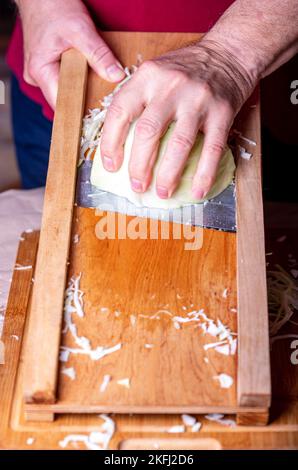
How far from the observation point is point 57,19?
1.75 metres

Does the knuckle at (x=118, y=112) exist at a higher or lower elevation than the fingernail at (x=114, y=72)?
lower

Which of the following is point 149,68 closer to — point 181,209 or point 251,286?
point 181,209

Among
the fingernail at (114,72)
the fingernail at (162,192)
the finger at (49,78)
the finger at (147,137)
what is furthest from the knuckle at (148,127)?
the finger at (49,78)

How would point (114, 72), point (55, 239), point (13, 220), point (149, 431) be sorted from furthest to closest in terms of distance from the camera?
point (13, 220)
point (114, 72)
point (55, 239)
point (149, 431)

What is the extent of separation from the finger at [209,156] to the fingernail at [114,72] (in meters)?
0.34

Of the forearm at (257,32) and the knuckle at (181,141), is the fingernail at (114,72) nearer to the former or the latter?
the forearm at (257,32)

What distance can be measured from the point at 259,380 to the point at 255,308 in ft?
0.44

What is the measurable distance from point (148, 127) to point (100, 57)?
39 cm

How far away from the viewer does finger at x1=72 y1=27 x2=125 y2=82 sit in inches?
65.6

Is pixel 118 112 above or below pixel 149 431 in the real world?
above

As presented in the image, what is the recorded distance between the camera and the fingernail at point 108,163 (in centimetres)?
143

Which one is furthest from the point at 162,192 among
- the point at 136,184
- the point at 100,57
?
the point at 100,57

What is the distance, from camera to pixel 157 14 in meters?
1.81

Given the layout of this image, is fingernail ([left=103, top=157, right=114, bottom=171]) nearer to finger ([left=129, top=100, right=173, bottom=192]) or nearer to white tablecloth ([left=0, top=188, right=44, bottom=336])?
finger ([left=129, top=100, right=173, bottom=192])
